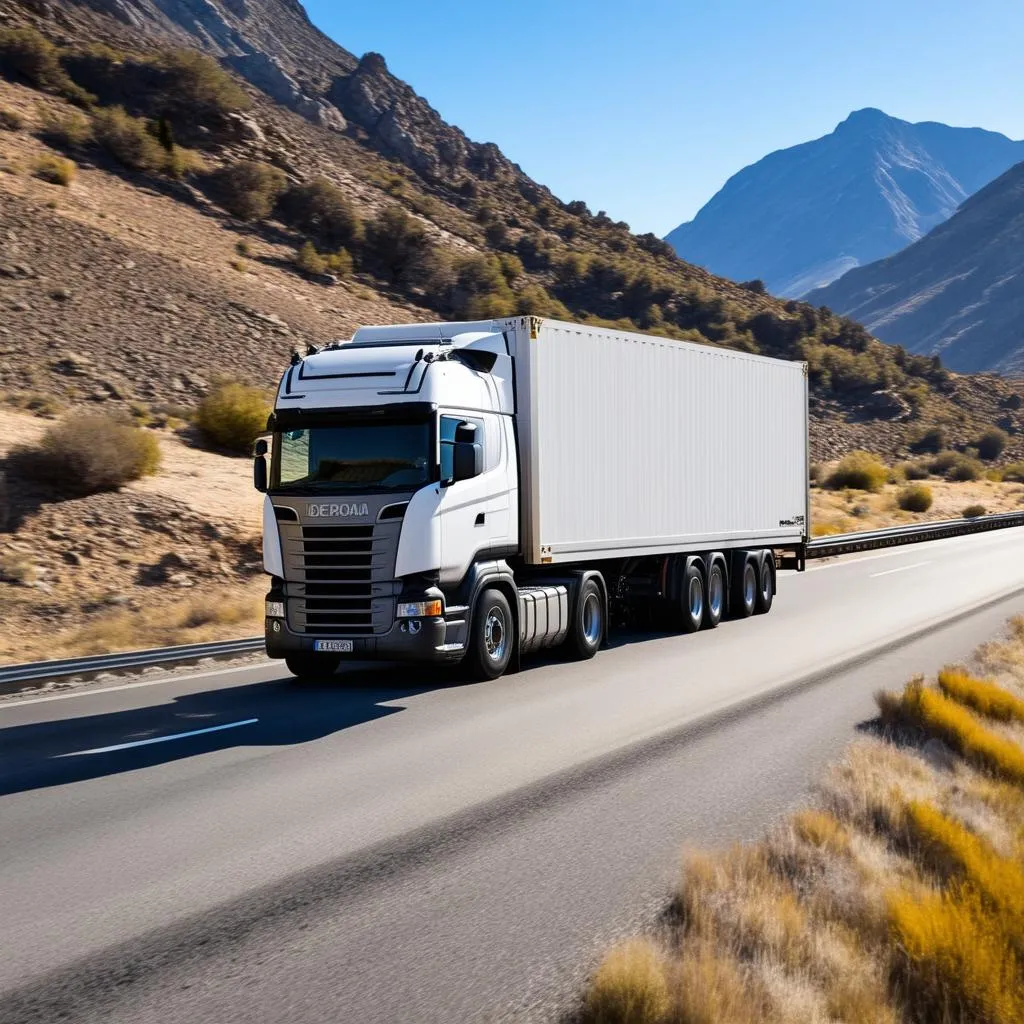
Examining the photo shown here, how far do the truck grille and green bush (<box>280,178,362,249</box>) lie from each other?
4124 centimetres

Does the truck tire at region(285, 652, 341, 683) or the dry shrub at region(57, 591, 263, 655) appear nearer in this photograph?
the truck tire at region(285, 652, 341, 683)

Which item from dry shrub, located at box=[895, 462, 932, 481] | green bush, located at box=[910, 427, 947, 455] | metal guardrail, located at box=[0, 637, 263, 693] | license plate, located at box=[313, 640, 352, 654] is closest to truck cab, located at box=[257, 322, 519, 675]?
license plate, located at box=[313, 640, 352, 654]

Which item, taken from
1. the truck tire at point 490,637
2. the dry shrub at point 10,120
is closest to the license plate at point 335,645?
the truck tire at point 490,637

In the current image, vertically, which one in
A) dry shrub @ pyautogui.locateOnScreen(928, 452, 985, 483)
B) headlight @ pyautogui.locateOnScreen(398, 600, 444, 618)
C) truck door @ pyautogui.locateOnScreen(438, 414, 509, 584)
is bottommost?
headlight @ pyautogui.locateOnScreen(398, 600, 444, 618)

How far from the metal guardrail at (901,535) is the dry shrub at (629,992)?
80.1 ft

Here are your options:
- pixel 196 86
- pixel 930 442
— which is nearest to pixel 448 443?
pixel 196 86

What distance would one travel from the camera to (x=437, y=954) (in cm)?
523

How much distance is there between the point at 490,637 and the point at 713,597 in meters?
6.43

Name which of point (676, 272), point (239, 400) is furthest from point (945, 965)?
point (676, 272)

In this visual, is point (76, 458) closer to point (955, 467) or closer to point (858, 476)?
point (858, 476)

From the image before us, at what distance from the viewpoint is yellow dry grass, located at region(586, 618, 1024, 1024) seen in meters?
4.35

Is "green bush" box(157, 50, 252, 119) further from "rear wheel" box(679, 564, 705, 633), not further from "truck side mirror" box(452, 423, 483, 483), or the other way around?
"truck side mirror" box(452, 423, 483, 483)

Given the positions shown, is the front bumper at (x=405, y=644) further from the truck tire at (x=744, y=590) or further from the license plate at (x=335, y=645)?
the truck tire at (x=744, y=590)

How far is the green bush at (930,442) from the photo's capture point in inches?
2793
